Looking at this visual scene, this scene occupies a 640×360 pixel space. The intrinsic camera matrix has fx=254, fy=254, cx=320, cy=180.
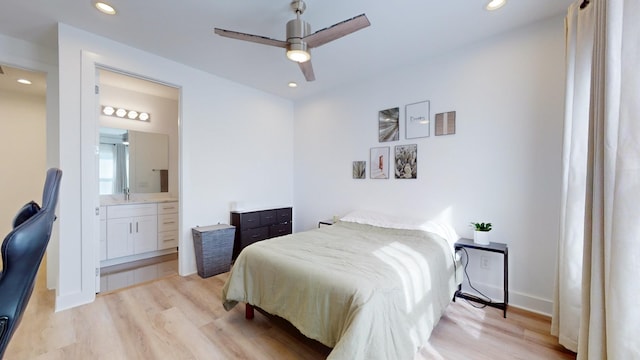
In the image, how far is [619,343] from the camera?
1160mm

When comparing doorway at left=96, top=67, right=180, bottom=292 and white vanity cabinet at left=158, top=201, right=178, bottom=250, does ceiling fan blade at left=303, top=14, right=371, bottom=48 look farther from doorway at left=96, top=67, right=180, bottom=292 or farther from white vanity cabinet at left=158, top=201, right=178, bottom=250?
white vanity cabinet at left=158, top=201, right=178, bottom=250

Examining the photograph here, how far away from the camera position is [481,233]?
250 cm

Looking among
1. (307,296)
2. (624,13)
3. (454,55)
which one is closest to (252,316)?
(307,296)

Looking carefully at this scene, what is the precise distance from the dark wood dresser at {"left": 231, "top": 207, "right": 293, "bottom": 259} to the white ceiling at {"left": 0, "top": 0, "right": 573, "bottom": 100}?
6.92 ft

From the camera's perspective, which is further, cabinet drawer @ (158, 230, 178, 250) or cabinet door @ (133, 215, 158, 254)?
cabinet drawer @ (158, 230, 178, 250)

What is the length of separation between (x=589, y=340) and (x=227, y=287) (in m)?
2.40

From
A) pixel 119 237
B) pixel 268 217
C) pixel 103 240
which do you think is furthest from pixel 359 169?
pixel 103 240

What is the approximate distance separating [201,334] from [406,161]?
2809 mm

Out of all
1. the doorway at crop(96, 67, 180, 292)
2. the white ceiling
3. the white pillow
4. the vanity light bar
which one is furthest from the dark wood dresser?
the vanity light bar

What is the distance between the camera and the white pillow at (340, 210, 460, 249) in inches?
104

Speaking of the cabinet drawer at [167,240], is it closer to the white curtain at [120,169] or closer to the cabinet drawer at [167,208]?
the cabinet drawer at [167,208]

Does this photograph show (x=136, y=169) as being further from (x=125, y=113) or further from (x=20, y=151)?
(x=20, y=151)

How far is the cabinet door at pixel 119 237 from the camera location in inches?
141

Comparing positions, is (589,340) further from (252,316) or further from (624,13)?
(252,316)
